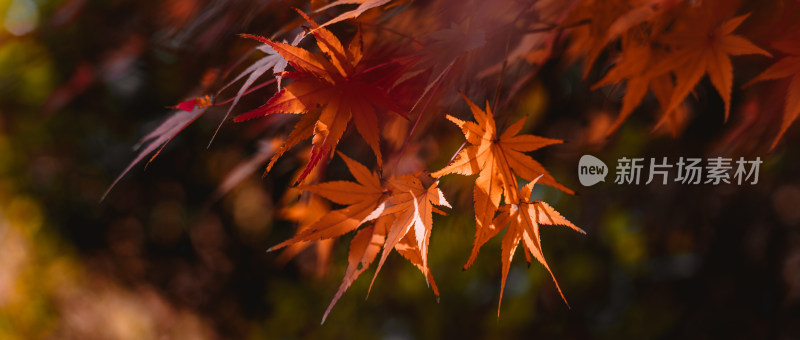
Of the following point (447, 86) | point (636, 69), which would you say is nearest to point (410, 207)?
point (447, 86)

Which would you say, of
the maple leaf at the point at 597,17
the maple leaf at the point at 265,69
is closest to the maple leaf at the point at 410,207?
the maple leaf at the point at 265,69

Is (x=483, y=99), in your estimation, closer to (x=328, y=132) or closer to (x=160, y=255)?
(x=328, y=132)

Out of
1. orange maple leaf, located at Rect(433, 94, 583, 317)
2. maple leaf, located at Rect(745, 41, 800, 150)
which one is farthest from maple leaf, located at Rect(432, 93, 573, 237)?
maple leaf, located at Rect(745, 41, 800, 150)

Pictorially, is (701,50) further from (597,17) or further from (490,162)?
(490,162)

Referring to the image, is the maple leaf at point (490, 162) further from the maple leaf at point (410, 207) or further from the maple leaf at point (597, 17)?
the maple leaf at point (597, 17)

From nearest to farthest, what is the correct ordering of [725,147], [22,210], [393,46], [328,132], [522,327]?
[328,132] → [393,46] → [725,147] → [522,327] → [22,210]

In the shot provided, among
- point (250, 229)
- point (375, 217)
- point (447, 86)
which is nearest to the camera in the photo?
point (375, 217)

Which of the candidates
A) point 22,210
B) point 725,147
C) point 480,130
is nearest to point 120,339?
point 22,210

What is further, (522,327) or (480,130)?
(522,327)
